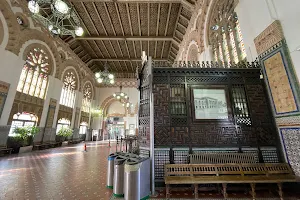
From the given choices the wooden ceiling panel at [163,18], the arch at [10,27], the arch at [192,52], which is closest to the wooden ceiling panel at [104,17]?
the wooden ceiling panel at [163,18]

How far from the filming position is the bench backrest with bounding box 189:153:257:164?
3.07 m

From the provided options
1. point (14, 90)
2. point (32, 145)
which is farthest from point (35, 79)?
point (32, 145)

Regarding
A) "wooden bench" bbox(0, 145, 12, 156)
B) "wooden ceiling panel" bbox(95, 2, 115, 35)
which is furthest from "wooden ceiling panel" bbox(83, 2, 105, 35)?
"wooden bench" bbox(0, 145, 12, 156)

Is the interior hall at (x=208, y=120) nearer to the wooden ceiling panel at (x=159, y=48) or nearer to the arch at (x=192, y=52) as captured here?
the arch at (x=192, y=52)

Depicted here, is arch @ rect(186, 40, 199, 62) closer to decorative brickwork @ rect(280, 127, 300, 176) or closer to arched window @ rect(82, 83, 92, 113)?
decorative brickwork @ rect(280, 127, 300, 176)

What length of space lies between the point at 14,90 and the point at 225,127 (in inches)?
396

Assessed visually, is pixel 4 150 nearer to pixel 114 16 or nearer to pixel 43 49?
pixel 43 49

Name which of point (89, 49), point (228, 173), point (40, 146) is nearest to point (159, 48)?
point (89, 49)

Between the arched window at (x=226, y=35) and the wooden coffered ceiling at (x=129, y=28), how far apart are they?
2.45m

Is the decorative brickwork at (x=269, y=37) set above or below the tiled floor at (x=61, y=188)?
above

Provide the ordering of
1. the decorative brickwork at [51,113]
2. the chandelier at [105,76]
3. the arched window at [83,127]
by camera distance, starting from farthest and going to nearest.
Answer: the arched window at [83,127], the decorative brickwork at [51,113], the chandelier at [105,76]

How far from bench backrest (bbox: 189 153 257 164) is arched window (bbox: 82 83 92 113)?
14.0 meters

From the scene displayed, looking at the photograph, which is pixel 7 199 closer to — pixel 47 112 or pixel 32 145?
pixel 32 145

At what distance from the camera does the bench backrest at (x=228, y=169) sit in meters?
2.71
